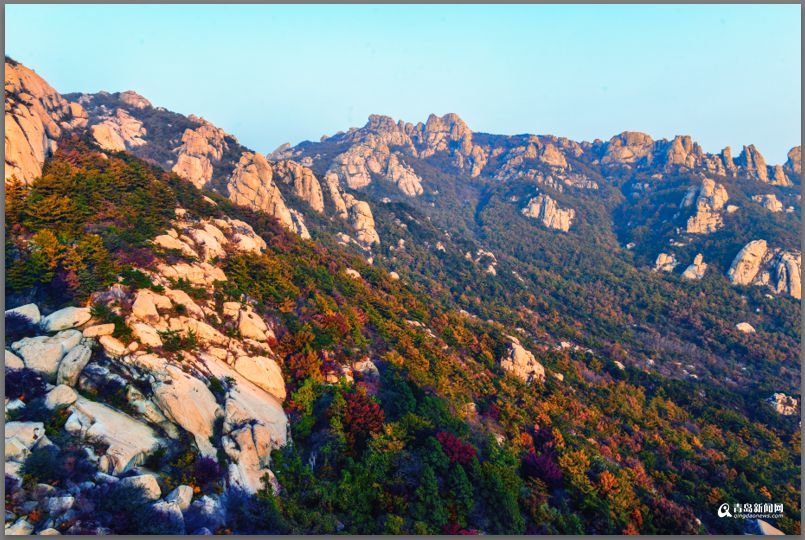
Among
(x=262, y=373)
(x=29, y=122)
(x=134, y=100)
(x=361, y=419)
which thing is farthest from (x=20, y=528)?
(x=134, y=100)

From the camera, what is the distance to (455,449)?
58.1 ft

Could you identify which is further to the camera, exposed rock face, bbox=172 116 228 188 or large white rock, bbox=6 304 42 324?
exposed rock face, bbox=172 116 228 188

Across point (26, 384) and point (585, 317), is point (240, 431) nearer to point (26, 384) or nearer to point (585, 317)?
point (26, 384)

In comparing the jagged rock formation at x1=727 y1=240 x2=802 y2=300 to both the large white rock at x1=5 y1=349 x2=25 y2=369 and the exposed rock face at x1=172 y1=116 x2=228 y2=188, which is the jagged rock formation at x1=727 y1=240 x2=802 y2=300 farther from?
the exposed rock face at x1=172 y1=116 x2=228 y2=188

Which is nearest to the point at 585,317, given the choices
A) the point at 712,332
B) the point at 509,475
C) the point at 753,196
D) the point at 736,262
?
the point at 712,332

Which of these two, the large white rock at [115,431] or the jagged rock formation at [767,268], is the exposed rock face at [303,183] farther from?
the jagged rock formation at [767,268]

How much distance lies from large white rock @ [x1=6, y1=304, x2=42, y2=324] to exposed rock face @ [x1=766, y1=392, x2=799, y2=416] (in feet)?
231

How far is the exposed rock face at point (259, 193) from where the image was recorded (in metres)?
69.1

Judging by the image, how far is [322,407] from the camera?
1861 cm

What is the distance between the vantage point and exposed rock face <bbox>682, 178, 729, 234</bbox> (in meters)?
134

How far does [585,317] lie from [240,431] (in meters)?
82.4

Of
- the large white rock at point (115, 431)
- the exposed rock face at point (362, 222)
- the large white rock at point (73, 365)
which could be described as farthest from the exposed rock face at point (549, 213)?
the large white rock at point (73, 365)

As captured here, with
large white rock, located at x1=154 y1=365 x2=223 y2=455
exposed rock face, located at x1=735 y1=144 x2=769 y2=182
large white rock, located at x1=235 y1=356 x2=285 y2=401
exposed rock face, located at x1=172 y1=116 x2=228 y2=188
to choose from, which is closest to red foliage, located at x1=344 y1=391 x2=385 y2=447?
large white rock, located at x1=235 y1=356 x2=285 y2=401

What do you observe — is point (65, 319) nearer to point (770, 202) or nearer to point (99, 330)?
point (99, 330)
